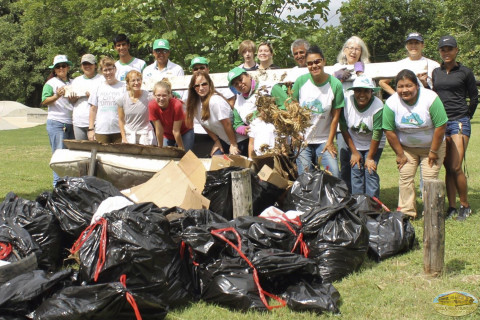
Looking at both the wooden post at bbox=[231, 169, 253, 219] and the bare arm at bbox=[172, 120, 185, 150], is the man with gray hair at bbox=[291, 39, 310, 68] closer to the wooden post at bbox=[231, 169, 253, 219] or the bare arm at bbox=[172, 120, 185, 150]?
the bare arm at bbox=[172, 120, 185, 150]

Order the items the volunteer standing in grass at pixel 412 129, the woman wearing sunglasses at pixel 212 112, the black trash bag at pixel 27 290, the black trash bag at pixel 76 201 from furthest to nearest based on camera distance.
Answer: the woman wearing sunglasses at pixel 212 112, the volunteer standing in grass at pixel 412 129, the black trash bag at pixel 76 201, the black trash bag at pixel 27 290

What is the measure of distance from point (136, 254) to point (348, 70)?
358 cm

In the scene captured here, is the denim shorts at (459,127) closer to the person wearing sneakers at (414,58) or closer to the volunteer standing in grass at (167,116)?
the person wearing sneakers at (414,58)

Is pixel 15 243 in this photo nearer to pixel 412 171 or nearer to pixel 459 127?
pixel 412 171

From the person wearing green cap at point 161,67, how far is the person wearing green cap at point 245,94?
1.38m

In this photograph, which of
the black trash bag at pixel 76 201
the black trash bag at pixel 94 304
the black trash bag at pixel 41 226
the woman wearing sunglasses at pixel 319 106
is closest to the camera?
the black trash bag at pixel 94 304

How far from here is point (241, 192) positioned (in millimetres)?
4965

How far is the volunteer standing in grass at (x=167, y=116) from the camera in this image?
620cm

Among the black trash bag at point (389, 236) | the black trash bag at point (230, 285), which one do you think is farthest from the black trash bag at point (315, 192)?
the black trash bag at point (230, 285)

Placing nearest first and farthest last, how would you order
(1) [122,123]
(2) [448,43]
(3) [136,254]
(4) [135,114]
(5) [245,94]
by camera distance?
(3) [136,254] < (2) [448,43] < (5) [245,94] < (4) [135,114] < (1) [122,123]

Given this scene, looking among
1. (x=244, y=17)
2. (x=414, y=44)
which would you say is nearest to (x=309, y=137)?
(x=414, y=44)

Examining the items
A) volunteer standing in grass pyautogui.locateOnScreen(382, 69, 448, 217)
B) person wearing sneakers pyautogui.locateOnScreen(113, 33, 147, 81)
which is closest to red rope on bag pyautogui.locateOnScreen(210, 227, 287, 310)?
volunteer standing in grass pyautogui.locateOnScreen(382, 69, 448, 217)

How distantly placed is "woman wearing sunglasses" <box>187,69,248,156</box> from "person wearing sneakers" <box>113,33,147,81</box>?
1.67 metres

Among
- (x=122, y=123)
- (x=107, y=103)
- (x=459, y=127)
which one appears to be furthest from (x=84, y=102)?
(x=459, y=127)
